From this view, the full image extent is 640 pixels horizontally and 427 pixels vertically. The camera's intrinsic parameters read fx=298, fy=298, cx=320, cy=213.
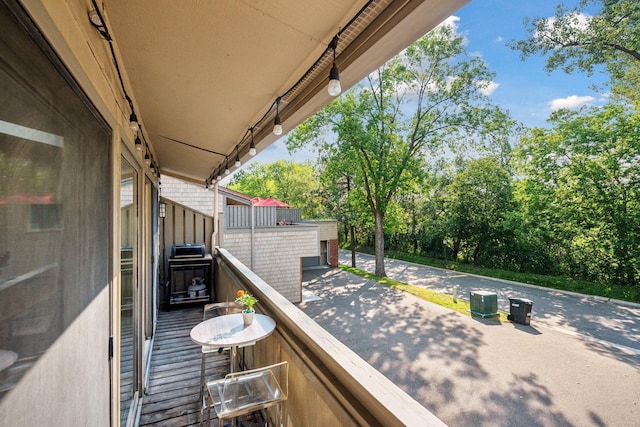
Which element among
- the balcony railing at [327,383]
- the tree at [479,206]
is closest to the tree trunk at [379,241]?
the tree at [479,206]

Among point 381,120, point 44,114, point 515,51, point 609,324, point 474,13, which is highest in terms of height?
point 474,13

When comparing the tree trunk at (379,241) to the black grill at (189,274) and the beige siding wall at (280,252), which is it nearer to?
the beige siding wall at (280,252)

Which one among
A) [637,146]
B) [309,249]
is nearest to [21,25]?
[309,249]

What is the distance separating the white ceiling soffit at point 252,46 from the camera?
1165 millimetres

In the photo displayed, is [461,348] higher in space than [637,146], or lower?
lower

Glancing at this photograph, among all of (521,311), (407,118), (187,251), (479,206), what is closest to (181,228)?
(187,251)

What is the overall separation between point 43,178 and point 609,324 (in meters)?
11.5

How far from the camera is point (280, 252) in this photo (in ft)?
32.7

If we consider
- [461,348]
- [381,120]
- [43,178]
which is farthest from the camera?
[381,120]

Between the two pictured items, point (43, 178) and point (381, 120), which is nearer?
point (43, 178)

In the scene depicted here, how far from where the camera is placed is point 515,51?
955 centimetres

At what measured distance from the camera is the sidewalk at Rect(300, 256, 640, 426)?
4402 mm

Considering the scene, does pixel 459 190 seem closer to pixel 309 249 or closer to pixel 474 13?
pixel 474 13

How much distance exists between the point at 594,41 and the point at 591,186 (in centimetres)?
547
